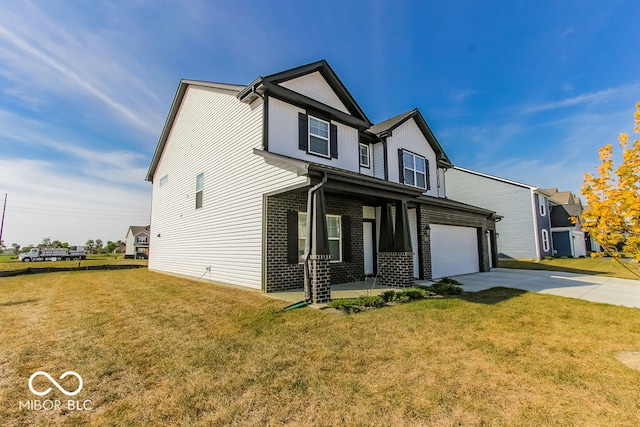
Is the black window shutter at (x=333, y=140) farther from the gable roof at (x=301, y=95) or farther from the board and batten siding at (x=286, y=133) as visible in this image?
the gable roof at (x=301, y=95)

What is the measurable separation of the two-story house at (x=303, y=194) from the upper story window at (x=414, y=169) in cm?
6

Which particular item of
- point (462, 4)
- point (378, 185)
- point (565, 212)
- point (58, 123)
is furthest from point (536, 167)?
point (58, 123)

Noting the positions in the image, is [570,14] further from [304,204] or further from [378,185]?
[304,204]

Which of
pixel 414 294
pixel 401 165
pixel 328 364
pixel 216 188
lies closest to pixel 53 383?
pixel 328 364

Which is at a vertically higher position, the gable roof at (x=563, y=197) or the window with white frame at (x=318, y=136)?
the gable roof at (x=563, y=197)

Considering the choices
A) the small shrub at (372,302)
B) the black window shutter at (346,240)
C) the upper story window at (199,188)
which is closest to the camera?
the small shrub at (372,302)

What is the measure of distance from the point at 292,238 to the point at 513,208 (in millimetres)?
22672

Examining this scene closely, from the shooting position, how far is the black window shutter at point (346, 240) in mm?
10336

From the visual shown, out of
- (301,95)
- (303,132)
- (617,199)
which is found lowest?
(617,199)

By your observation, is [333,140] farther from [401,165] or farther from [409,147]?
[409,147]

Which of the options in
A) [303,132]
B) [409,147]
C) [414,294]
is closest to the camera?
[414,294]

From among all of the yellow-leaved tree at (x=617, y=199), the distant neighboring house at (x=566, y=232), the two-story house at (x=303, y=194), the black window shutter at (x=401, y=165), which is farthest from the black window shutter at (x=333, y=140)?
the distant neighboring house at (x=566, y=232)

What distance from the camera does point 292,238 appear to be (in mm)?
8984

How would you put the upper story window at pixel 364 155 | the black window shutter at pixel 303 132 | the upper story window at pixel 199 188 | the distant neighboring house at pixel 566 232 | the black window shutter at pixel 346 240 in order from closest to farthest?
the black window shutter at pixel 303 132 → the black window shutter at pixel 346 240 → the upper story window at pixel 199 188 → the upper story window at pixel 364 155 → the distant neighboring house at pixel 566 232
